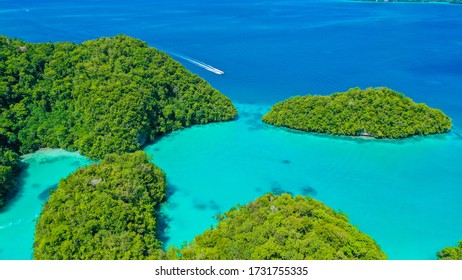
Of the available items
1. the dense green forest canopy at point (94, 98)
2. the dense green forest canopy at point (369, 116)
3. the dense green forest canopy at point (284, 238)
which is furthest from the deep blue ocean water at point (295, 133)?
the dense green forest canopy at point (284, 238)

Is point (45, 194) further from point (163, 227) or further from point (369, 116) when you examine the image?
point (369, 116)

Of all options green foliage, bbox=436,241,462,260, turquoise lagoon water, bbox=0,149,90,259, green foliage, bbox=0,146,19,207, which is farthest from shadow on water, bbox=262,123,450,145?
green foliage, bbox=0,146,19,207

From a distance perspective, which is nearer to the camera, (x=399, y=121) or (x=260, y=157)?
(x=260, y=157)

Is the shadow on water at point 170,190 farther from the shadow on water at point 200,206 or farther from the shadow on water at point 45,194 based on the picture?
the shadow on water at point 45,194

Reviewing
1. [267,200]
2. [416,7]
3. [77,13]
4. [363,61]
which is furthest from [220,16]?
[267,200]

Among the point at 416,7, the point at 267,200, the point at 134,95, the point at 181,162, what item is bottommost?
the point at 181,162

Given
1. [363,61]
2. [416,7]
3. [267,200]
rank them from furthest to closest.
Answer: [416,7], [363,61], [267,200]

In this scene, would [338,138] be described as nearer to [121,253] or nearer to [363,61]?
[121,253]
